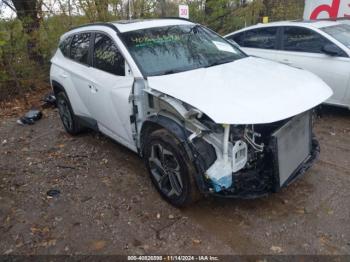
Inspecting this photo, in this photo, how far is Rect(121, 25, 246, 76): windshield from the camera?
367 centimetres

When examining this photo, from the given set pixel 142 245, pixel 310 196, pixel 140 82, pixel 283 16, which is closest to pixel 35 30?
pixel 140 82

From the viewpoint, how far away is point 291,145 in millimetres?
3104

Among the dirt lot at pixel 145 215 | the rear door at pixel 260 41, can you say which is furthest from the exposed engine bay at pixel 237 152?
the rear door at pixel 260 41

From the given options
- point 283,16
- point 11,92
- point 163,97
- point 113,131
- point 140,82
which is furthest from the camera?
point 283,16

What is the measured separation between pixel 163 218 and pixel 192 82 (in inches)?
55.4

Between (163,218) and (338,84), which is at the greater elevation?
(338,84)

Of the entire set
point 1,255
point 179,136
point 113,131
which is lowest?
point 1,255

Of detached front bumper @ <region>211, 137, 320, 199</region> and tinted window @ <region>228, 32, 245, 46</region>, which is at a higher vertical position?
tinted window @ <region>228, 32, 245, 46</region>

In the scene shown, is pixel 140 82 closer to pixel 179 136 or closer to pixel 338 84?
pixel 179 136

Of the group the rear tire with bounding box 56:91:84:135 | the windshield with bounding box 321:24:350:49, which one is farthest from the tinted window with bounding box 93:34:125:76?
the windshield with bounding box 321:24:350:49

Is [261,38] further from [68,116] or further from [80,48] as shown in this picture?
[68,116]

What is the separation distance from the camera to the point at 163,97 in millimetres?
3178

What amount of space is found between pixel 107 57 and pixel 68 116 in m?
1.83

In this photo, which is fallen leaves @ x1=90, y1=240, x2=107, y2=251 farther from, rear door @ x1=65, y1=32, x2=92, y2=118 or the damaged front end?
rear door @ x1=65, y1=32, x2=92, y2=118
